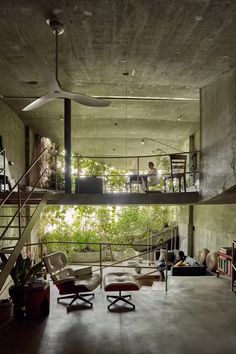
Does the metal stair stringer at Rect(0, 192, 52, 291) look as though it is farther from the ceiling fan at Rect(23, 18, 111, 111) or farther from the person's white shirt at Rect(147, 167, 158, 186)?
the person's white shirt at Rect(147, 167, 158, 186)

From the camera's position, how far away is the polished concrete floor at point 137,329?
167 inches

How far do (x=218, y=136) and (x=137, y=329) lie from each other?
12.8ft

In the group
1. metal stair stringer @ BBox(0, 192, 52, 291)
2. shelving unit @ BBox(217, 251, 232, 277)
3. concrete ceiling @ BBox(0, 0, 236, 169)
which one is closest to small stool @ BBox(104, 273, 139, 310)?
metal stair stringer @ BBox(0, 192, 52, 291)

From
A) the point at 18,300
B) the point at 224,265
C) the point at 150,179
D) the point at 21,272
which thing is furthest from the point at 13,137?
the point at 224,265

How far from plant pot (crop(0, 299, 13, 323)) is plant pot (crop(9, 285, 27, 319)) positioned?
0.06m

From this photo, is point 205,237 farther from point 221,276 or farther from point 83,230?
point 83,230

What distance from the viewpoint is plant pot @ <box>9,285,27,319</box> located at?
5.22 meters

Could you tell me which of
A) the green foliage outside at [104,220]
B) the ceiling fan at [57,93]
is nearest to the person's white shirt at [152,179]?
the ceiling fan at [57,93]

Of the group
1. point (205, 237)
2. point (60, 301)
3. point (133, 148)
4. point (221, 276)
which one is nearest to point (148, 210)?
point (133, 148)

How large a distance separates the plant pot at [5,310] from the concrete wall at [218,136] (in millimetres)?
4142

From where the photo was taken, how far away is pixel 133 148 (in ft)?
53.2

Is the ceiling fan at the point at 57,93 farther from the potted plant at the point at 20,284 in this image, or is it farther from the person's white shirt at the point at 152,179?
the person's white shirt at the point at 152,179

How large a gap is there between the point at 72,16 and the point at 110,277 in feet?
14.4

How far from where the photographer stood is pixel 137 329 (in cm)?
478
